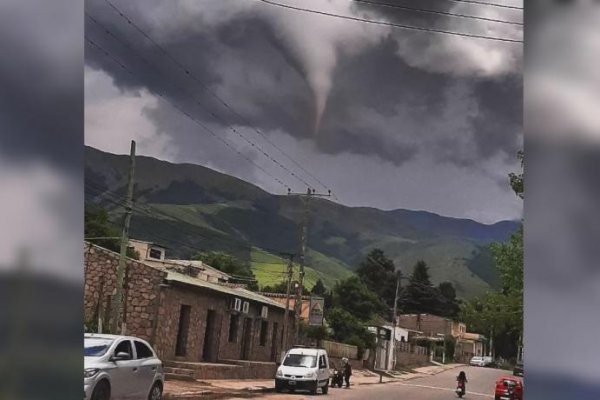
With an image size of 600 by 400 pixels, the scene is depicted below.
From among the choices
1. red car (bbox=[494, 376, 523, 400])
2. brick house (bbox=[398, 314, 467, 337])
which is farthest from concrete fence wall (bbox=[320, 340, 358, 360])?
red car (bbox=[494, 376, 523, 400])

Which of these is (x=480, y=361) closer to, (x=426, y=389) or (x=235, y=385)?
(x=426, y=389)

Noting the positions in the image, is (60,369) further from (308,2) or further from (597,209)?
(597,209)

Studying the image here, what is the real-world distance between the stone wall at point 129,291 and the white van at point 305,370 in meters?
0.60

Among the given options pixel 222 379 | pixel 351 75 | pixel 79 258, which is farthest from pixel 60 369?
pixel 351 75

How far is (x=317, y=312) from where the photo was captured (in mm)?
3502

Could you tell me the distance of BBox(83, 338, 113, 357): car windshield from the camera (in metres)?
3.34

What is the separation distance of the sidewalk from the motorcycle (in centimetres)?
5

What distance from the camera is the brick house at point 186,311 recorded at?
11.1ft

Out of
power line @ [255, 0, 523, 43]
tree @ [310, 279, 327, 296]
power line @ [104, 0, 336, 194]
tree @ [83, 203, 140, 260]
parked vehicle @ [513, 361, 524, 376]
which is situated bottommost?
parked vehicle @ [513, 361, 524, 376]

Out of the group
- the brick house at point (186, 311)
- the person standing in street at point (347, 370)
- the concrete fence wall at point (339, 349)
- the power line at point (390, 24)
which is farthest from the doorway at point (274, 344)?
the power line at point (390, 24)

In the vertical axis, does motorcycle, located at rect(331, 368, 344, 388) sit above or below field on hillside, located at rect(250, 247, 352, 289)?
below

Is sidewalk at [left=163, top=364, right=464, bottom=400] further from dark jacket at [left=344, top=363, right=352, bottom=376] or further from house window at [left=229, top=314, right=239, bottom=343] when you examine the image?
house window at [left=229, top=314, right=239, bottom=343]

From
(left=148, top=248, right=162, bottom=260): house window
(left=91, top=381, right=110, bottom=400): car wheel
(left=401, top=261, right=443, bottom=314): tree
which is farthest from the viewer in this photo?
(left=401, top=261, right=443, bottom=314): tree

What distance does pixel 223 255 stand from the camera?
355 centimetres
